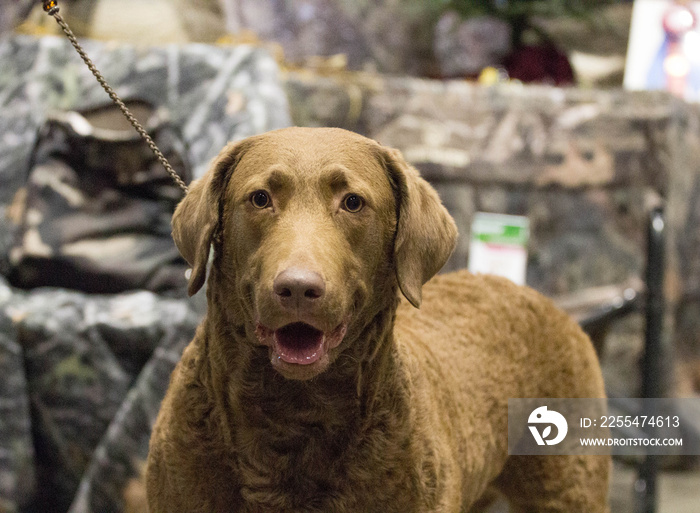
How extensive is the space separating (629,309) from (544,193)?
2.78 feet

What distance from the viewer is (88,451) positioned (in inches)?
98.8

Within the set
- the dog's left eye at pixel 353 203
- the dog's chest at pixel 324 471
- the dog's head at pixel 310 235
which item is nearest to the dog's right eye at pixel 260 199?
the dog's head at pixel 310 235

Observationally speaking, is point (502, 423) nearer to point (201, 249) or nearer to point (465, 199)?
point (201, 249)

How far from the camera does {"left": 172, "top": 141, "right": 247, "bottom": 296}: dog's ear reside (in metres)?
1.42

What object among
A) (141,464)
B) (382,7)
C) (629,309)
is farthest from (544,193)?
(141,464)

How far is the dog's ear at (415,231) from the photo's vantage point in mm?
1450

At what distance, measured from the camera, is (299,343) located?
1.29 meters

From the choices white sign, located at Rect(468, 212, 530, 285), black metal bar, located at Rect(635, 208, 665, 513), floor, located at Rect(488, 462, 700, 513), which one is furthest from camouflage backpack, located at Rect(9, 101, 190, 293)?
floor, located at Rect(488, 462, 700, 513)

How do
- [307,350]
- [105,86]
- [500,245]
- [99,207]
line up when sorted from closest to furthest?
[307,350] < [105,86] < [99,207] < [500,245]

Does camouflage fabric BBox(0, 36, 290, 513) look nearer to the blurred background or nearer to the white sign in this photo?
the blurred background

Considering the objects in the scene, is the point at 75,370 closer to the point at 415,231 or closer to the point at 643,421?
the point at 415,231

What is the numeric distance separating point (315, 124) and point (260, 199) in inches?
84.1
